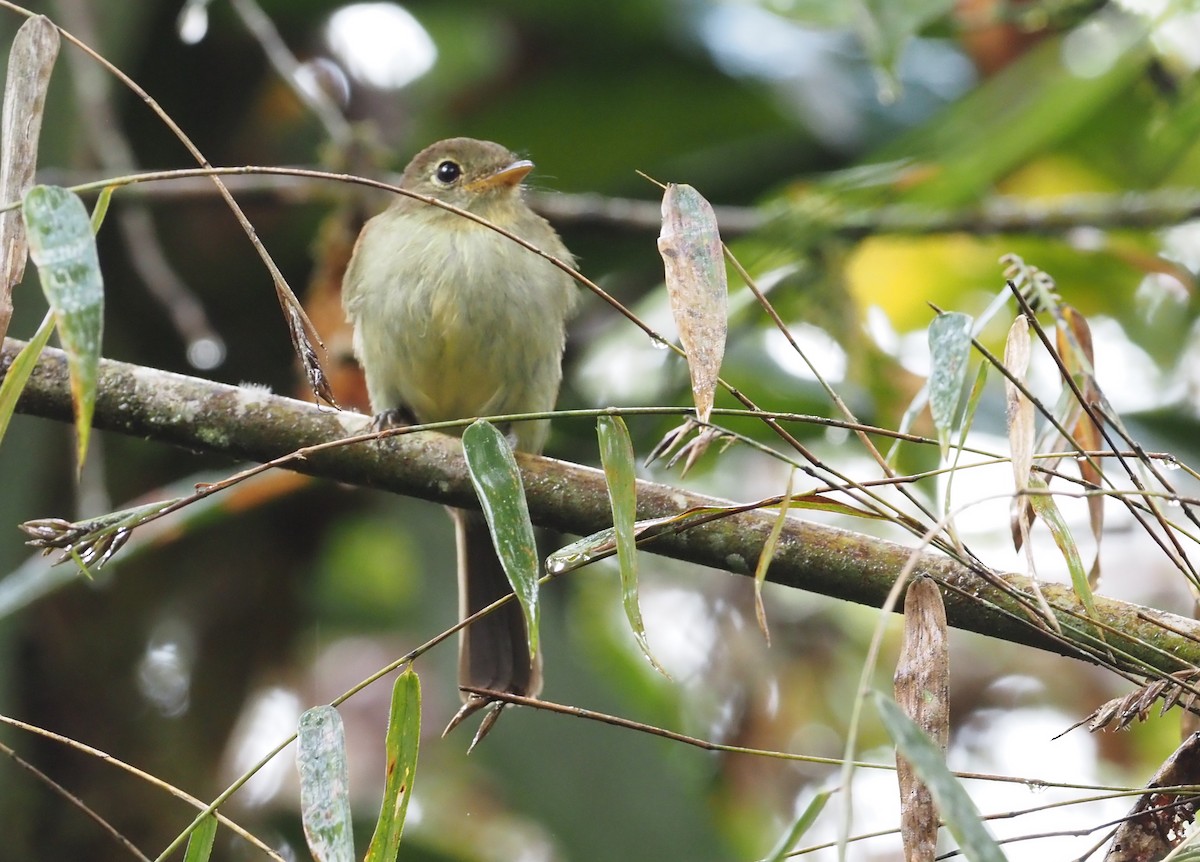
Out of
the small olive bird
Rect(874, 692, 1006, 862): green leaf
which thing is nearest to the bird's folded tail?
the small olive bird

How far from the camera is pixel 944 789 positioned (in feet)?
4.89

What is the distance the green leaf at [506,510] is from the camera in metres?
1.81

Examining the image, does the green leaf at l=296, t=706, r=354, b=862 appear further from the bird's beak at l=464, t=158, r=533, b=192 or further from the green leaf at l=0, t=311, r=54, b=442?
the bird's beak at l=464, t=158, r=533, b=192

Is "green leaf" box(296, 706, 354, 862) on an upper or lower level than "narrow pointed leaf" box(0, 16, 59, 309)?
lower

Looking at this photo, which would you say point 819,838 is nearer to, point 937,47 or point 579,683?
point 579,683

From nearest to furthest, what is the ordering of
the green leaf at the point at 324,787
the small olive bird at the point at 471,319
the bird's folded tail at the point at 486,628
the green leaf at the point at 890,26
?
the green leaf at the point at 324,787
the green leaf at the point at 890,26
the small olive bird at the point at 471,319
the bird's folded tail at the point at 486,628

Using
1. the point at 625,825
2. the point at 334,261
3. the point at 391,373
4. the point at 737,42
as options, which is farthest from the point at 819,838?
the point at 737,42

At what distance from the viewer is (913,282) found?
6.09m

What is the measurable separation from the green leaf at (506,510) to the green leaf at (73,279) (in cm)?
52

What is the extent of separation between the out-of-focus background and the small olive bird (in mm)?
464

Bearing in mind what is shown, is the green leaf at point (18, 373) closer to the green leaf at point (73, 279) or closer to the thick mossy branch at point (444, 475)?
the green leaf at point (73, 279)

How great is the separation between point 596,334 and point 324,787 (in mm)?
4177

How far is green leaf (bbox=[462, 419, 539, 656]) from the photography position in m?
1.81

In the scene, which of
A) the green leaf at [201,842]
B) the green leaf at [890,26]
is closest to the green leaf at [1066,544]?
the green leaf at [201,842]
